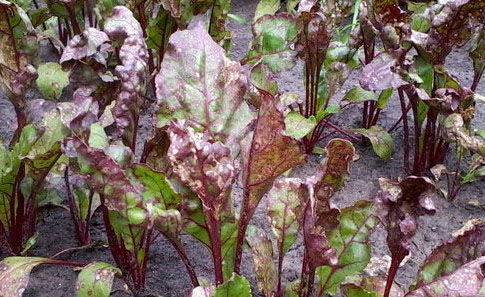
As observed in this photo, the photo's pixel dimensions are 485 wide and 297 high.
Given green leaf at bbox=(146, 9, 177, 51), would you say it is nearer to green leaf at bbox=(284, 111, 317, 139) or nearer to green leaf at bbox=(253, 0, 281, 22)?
green leaf at bbox=(284, 111, 317, 139)

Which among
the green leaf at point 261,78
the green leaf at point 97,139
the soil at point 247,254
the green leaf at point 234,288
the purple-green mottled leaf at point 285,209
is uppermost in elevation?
the green leaf at point 261,78

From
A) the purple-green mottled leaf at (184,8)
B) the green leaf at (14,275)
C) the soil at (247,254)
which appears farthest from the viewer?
the purple-green mottled leaf at (184,8)

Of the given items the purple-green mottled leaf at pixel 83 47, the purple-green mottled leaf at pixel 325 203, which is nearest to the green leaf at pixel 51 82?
the purple-green mottled leaf at pixel 83 47

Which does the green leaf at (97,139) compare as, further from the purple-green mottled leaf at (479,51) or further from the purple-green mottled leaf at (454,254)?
the purple-green mottled leaf at (479,51)

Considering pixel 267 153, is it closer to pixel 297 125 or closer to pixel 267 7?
pixel 297 125

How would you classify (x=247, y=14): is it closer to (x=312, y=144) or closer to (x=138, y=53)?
(x=312, y=144)


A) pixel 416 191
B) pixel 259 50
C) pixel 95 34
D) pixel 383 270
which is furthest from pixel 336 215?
pixel 259 50
